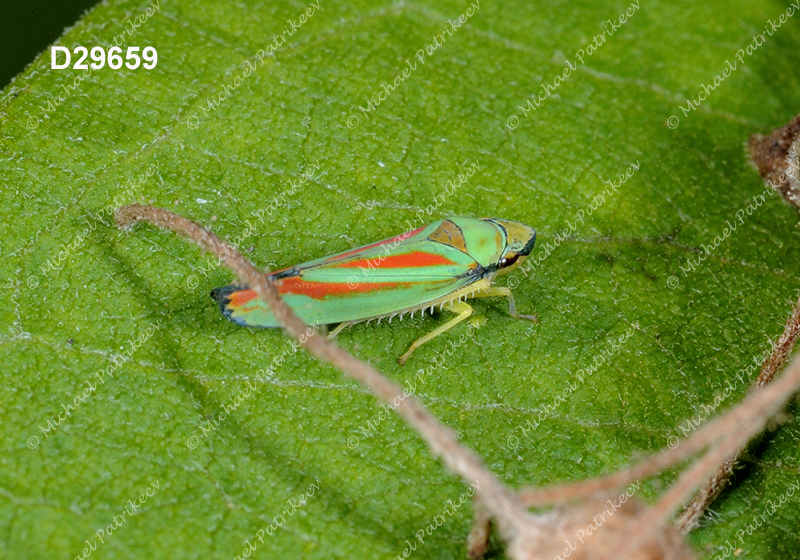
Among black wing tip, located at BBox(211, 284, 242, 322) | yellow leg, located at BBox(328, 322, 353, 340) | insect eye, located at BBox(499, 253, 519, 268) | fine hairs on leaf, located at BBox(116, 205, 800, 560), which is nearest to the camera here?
fine hairs on leaf, located at BBox(116, 205, 800, 560)

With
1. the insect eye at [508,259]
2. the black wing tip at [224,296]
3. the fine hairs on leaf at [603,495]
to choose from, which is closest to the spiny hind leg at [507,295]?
the insect eye at [508,259]

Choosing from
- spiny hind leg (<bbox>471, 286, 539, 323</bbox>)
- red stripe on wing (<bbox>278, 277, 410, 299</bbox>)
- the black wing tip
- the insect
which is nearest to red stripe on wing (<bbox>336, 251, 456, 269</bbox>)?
the insect

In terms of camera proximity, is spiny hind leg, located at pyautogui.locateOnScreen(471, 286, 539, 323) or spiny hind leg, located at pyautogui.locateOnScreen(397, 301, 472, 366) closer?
spiny hind leg, located at pyautogui.locateOnScreen(397, 301, 472, 366)

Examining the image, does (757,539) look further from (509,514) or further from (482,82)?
(482,82)

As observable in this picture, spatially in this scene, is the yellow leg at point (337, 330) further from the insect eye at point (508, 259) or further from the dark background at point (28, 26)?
the dark background at point (28, 26)

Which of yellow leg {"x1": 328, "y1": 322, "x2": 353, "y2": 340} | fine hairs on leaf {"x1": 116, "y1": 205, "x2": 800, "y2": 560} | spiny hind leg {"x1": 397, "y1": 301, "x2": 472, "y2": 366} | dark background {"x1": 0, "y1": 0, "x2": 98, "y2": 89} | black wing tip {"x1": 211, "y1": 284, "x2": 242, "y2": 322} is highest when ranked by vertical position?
fine hairs on leaf {"x1": 116, "y1": 205, "x2": 800, "y2": 560}

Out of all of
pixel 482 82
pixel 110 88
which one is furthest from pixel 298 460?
pixel 482 82

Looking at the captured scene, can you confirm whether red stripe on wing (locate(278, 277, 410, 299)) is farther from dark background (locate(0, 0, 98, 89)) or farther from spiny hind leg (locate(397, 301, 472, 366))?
dark background (locate(0, 0, 98, 89))
